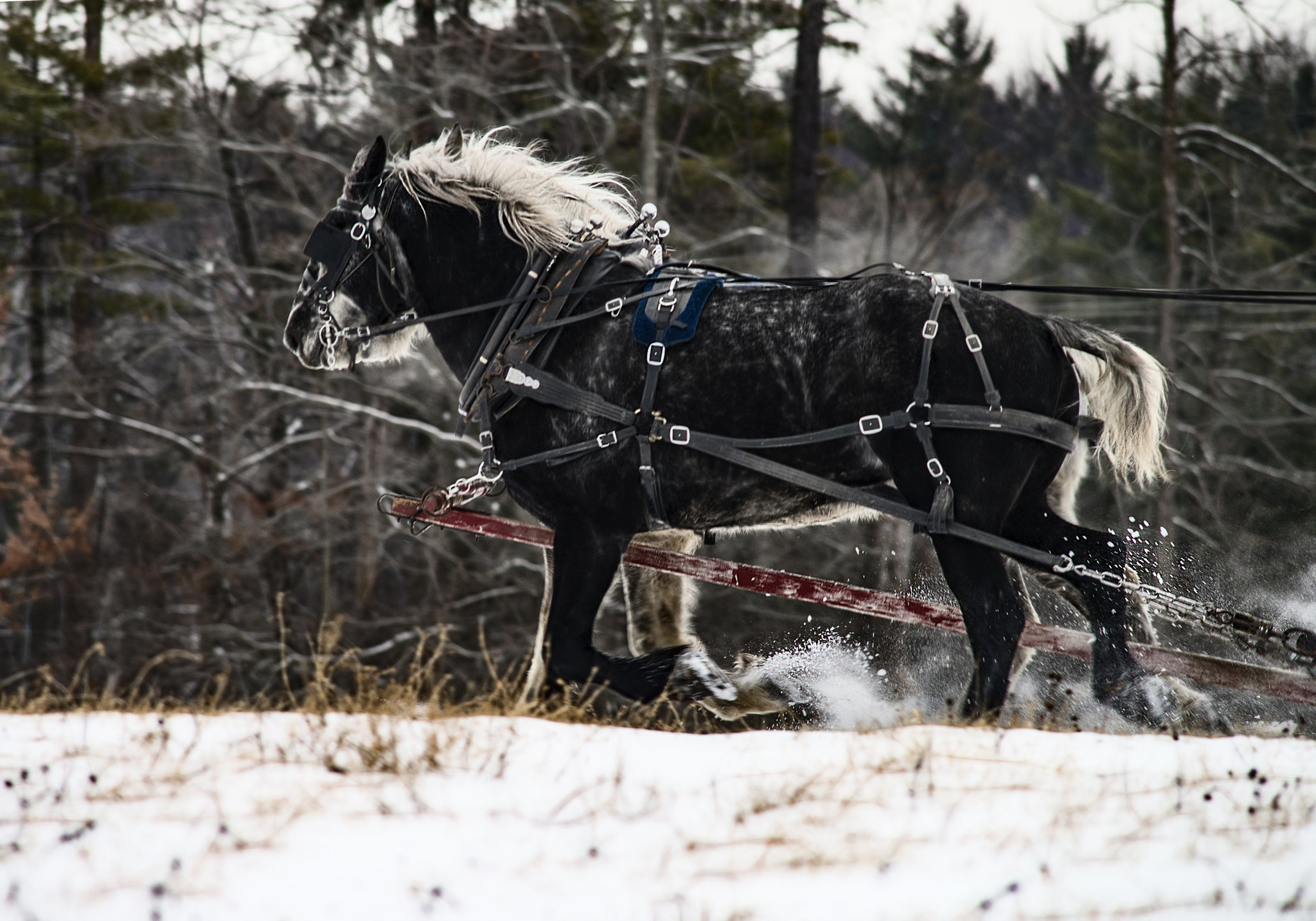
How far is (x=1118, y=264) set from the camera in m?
15.7

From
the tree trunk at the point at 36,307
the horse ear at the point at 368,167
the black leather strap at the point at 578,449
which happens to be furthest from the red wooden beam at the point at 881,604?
the tree trunk at the point at 36,307

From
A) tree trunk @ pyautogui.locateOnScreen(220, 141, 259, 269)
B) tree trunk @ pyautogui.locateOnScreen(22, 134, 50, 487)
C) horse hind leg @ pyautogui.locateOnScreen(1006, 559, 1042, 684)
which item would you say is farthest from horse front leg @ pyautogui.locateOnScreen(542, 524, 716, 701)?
tree trunk @ pyautogui.locateOnScreen(22, 134, 50, 487)

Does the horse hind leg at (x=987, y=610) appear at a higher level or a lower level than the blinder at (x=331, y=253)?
lower

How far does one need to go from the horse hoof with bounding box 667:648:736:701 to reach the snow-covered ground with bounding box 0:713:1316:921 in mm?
319

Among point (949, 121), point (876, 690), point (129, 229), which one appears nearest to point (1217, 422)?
point (949, 121)

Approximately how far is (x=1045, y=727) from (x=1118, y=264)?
43.4ft

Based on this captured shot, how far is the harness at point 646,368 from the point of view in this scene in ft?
12.4

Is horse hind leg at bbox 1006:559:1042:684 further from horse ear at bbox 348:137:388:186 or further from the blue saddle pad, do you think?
horse ear at bbox 348:137:388:186

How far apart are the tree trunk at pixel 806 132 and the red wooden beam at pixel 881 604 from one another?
9676 mm

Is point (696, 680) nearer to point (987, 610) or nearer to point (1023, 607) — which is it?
point (987, 610)

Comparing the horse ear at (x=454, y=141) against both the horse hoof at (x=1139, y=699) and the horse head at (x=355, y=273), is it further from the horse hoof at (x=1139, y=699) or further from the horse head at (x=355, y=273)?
the horse hoof at (x=1139, y=699)

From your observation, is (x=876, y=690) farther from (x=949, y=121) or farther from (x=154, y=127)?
(x=154, y=127)

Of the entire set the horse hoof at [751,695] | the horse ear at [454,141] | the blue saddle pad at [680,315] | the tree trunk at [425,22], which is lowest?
the horse hoof at [751,695]

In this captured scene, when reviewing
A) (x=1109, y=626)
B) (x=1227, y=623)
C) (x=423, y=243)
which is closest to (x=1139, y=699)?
(x=1109, y=626)
